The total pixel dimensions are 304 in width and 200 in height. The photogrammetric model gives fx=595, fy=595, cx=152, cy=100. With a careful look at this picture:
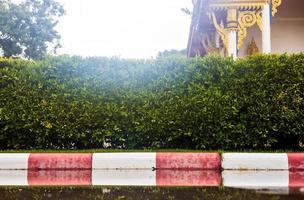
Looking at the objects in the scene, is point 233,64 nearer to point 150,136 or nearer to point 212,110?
point 212,110

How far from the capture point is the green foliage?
40188 millimetres

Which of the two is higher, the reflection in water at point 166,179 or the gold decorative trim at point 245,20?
the gold decorative trim at point 245,20

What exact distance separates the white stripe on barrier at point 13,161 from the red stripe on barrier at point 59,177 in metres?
0.22

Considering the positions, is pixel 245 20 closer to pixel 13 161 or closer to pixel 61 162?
pixel 61 162

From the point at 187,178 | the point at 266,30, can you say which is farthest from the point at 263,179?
the point at 266,30

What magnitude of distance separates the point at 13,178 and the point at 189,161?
6.57 feet

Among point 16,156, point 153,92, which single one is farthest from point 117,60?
point 16,156

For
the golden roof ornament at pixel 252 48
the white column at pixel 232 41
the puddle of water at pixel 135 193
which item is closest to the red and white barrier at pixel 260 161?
the puddle of water at pixel 135 193

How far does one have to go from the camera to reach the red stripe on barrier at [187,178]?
18.0 feet

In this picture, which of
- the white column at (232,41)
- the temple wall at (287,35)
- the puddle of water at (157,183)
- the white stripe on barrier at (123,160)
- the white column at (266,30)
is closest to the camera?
the puddle of water at (157,183)

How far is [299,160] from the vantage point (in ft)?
22.1

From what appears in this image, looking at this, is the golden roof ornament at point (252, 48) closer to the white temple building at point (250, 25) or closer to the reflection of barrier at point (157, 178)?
the white temple building at point (250, 25)

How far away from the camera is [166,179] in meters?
5.86

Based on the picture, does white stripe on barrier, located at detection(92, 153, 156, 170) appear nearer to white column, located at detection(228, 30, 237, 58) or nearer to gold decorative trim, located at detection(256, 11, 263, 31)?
white column, located at detection(228, 30, 237, 58)
